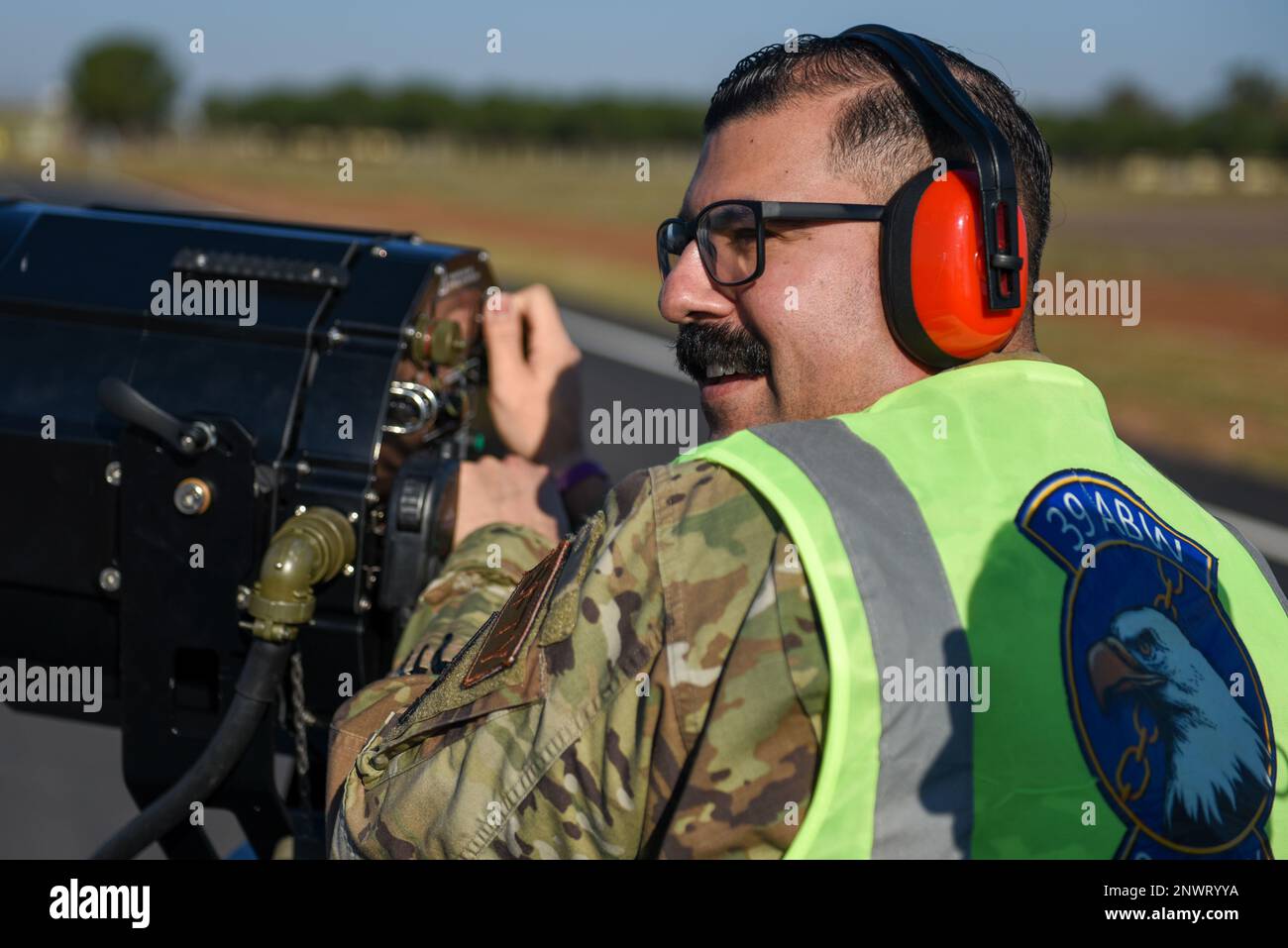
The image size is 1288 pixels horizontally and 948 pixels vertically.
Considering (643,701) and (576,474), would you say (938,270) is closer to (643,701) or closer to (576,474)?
(643,701)

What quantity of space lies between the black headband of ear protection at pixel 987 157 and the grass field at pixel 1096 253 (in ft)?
1.51

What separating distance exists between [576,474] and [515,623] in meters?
1.08

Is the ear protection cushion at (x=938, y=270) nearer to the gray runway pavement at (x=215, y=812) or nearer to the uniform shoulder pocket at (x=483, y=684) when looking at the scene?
the uniform shoulder pocket at (x=483, y=684)

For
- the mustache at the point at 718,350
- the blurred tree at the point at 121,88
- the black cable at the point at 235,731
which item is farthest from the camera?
the blurred tree at the point at 121,88

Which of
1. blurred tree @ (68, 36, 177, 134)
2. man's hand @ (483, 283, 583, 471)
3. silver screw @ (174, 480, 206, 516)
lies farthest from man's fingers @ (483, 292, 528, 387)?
blurred tree @ (68, 36, 177, 134)

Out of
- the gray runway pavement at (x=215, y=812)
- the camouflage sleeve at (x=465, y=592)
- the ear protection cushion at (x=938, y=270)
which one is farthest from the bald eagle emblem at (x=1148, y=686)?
the gray runway pavement at (x=215, y=812)

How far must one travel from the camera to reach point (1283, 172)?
55.2m

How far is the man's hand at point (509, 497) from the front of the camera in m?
2.47

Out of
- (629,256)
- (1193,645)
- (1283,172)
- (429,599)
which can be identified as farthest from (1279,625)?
(1283,172)

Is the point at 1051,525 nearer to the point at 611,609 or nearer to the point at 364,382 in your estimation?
the point at 611,609

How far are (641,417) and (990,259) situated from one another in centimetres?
673

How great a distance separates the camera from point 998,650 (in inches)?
55.1

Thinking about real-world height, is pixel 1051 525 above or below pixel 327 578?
above

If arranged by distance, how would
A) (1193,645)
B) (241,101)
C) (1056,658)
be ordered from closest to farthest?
(1056,658) < (1193,645) < (241,101)
